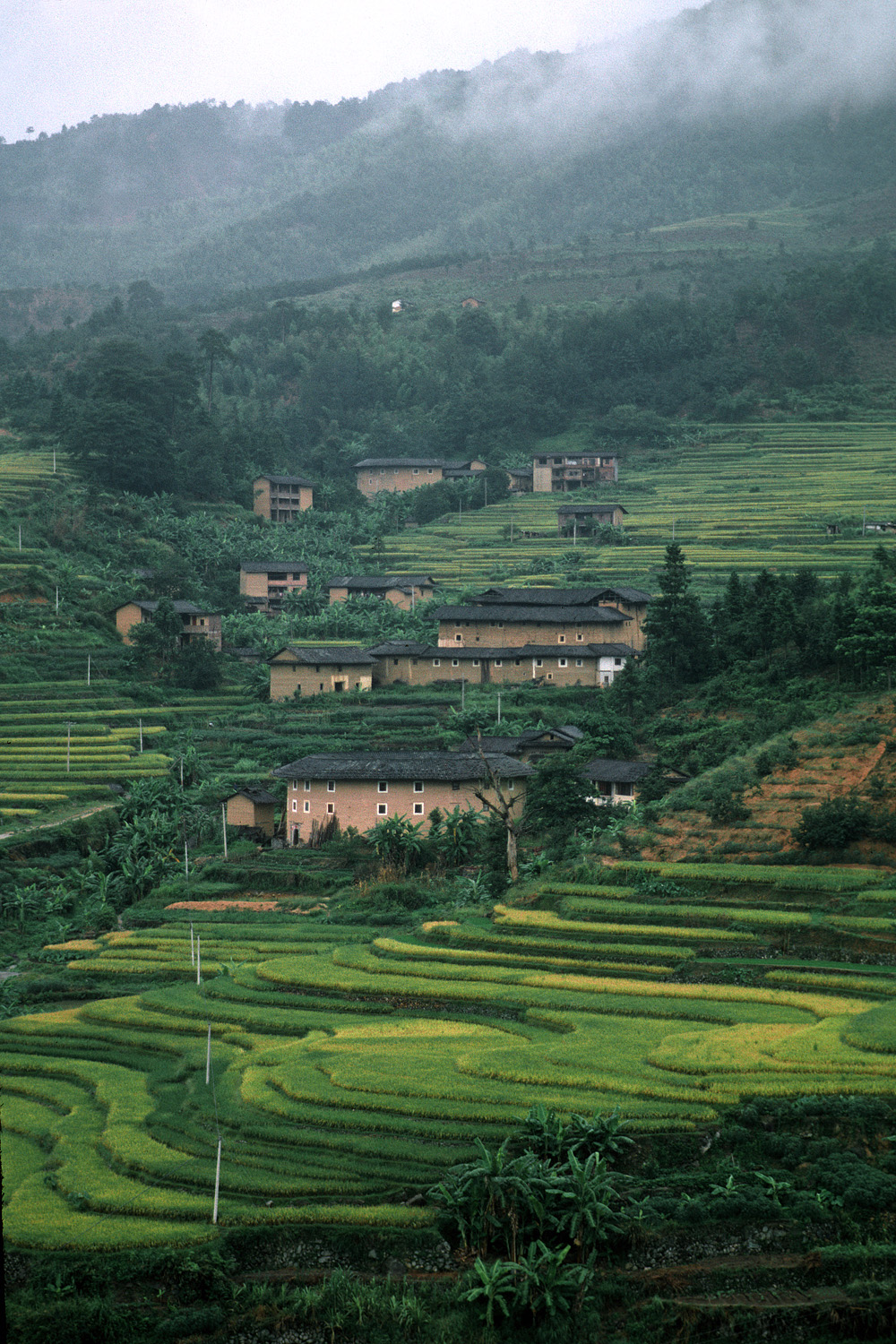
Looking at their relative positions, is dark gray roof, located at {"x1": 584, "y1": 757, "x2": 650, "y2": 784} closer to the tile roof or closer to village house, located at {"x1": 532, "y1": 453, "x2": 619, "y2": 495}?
the tile roof

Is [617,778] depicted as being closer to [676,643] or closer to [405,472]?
[676,643]

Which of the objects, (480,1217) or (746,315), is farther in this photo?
(746,315)

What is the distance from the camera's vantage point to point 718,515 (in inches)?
2950

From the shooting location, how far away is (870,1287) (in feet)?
55.2

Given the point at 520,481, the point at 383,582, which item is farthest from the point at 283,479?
the point at 383,582

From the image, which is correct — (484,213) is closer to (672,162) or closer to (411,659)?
(672,162)

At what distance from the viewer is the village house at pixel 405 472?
299 ft

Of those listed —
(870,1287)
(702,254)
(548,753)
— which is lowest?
(870,1287)

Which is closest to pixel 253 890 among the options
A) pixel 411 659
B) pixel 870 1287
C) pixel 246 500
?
pixel 411 659

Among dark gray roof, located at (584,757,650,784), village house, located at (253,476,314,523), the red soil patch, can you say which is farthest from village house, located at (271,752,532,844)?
village house, located at (253,476,314,523)

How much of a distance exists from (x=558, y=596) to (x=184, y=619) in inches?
622

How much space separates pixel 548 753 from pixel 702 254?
3732 inches

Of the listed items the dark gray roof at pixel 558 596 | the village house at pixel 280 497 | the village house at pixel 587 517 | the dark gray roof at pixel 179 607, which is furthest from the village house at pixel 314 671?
the village house at pixel 280 497

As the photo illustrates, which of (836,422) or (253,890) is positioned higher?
(836,422)
